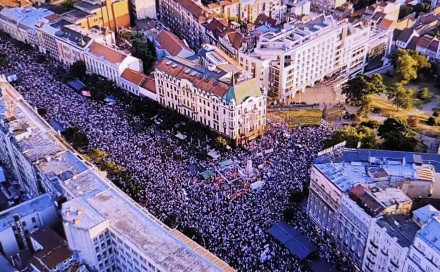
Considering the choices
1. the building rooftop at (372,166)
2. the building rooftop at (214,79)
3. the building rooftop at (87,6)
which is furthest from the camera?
the building rooftop at (87,6)

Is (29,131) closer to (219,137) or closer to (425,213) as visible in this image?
(219,137)

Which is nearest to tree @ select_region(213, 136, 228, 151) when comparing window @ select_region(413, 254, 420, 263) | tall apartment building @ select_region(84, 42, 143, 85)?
tall apartment building @ select_region(84, 42, 143, 85)

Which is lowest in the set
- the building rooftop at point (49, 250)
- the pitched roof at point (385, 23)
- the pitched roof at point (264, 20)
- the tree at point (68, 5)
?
the building rooftop at point (49, 250)

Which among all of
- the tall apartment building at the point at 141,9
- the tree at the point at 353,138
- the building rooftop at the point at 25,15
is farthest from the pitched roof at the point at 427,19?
the building rooftop at the point at 25,15

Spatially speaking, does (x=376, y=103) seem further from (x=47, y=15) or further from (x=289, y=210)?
(x=47, y=15)

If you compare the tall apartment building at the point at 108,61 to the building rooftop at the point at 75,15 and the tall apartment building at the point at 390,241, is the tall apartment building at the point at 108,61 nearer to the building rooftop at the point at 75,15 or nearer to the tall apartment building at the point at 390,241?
the building rooftop at the point at 75,15

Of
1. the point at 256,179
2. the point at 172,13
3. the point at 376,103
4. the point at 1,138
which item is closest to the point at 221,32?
the point at 172,13
